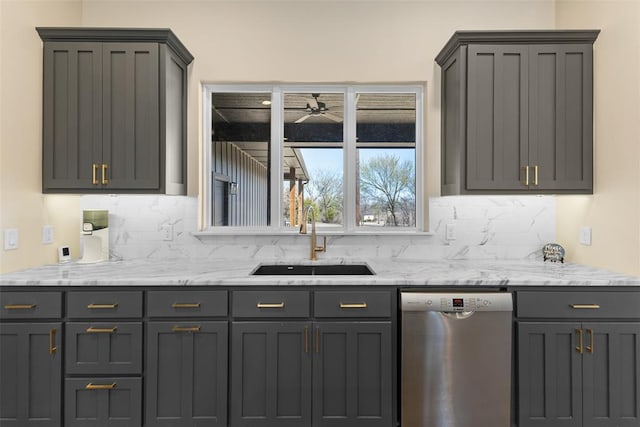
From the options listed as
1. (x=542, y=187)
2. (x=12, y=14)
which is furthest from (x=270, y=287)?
(x=12, y=14)

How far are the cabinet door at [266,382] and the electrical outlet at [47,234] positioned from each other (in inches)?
58.4

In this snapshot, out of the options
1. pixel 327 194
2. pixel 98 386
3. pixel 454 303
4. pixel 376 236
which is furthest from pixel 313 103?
pixel 98 386

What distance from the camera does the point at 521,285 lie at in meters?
2.13

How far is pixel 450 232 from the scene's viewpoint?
115 inches

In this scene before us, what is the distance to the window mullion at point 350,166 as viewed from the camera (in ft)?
9.74

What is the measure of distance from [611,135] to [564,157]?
0.28 metres

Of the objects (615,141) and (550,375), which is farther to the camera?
(615,141)

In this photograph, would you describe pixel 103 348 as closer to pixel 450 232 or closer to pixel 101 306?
pixel 101 306

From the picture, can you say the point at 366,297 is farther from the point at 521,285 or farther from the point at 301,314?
the point at 521,285

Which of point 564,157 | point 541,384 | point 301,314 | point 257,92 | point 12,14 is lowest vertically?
point 541,384

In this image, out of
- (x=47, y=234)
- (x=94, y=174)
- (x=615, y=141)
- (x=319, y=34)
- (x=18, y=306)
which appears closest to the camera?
(x=18, y=306)

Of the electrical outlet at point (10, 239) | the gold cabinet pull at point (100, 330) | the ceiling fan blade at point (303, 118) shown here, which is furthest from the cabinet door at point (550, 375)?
the electrical outlet at point (10, 239)

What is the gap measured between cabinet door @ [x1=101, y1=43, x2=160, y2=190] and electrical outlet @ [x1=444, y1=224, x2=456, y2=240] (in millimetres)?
2118

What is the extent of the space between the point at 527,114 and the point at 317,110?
4.86 ft
